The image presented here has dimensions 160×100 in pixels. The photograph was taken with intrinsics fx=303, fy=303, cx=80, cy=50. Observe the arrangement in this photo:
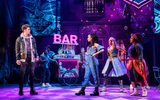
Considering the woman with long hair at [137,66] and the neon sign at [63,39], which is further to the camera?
the neon sign at [63,39]

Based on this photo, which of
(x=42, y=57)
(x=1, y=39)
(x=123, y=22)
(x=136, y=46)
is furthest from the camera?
(x=123, y=22)

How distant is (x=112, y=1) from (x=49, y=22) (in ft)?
12.0

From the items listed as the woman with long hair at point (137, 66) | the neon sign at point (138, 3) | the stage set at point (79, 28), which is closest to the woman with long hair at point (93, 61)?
the woman with long hair at point (137, 66)

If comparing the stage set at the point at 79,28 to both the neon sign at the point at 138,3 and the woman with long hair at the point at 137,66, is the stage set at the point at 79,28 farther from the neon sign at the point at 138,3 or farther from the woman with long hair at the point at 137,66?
the woman with long hair at the point at 137,66

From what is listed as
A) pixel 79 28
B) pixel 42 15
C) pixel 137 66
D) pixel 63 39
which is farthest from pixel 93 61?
pixel 42 15

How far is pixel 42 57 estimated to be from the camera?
532 inches

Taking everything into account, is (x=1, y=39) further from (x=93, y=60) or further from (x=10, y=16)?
(x=93, y=60)

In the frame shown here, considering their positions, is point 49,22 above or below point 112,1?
below

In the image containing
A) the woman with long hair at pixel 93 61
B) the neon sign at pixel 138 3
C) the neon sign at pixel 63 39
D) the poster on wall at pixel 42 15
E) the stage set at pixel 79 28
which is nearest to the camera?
the woman with long hair at pixel 93 61

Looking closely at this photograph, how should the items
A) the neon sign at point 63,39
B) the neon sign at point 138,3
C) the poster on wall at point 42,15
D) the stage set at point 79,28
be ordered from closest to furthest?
1. the neon sign at point 63,39
2. the stage set at point 79,28
3. the neon sign at point 138,3
4. the poster on wall at point 42,15

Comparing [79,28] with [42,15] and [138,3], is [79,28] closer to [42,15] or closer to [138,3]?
[42,15]

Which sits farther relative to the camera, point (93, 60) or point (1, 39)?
point (1, 39)

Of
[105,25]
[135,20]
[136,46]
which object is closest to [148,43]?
[135,20]

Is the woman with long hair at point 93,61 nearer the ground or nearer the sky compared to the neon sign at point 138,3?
nearer the ground
